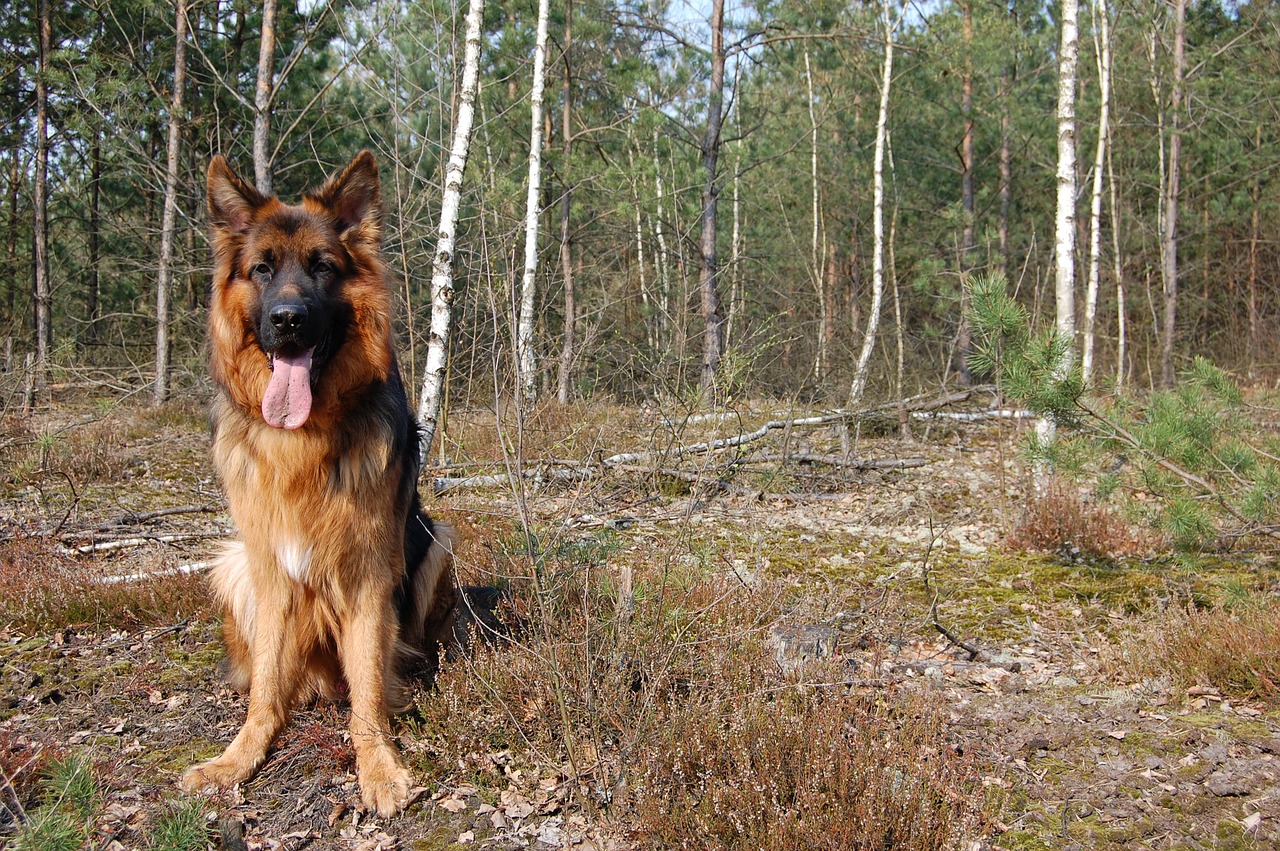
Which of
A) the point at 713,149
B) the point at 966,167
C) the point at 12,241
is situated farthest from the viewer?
the point at 966,167

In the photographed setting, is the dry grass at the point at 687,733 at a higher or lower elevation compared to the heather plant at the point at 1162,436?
lower

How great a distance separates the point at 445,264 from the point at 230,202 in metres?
3.64

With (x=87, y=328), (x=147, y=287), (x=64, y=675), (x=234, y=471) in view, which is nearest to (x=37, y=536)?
(x=64, y=675)

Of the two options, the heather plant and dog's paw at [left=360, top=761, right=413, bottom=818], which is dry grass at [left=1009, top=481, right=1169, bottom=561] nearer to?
the heather plant

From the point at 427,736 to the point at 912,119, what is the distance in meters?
19.0

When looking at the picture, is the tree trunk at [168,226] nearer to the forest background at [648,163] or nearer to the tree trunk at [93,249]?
the forest background at [648,163]

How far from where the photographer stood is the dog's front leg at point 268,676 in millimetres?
3367

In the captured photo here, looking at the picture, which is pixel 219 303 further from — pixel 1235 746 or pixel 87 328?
pixel 87 328

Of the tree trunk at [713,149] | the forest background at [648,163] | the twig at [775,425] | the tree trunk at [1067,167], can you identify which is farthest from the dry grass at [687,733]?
the tree trunk at [713,149]

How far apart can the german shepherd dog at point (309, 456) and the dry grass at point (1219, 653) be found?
12.1 ft

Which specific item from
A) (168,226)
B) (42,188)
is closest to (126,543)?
(168,226)

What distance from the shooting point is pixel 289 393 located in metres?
3.26

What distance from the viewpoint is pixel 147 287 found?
54.3ft

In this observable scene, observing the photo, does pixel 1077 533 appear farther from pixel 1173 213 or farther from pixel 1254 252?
pixel 1254 252
